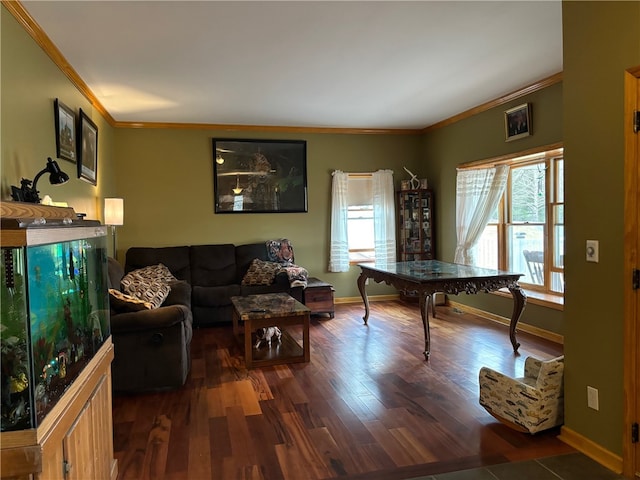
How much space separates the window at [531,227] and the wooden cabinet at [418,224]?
919 mm

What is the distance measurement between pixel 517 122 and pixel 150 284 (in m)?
4.29

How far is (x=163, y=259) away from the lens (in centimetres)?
596

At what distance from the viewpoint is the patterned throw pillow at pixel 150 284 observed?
4.39 metres

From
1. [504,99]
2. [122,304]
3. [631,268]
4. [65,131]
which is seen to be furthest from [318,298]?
[631,268]

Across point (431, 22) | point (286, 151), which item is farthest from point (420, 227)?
point (431, 22)

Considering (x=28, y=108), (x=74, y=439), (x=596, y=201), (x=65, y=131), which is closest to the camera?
(x=74, y=439)

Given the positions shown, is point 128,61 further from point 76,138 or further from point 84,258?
point 84,258

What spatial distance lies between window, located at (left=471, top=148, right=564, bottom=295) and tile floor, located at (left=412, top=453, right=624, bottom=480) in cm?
283

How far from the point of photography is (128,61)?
12.6 ft

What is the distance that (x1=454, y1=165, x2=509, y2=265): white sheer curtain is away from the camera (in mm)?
5523

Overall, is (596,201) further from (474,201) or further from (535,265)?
(474,201)

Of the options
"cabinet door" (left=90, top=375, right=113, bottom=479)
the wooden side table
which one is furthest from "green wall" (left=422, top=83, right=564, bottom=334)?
"cabinet door" (left=90, top=375, right=113, bottom=479)

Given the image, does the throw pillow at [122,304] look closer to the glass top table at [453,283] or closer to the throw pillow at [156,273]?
the throw pillow at [156,273]

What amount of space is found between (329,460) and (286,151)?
4928 millimetres
